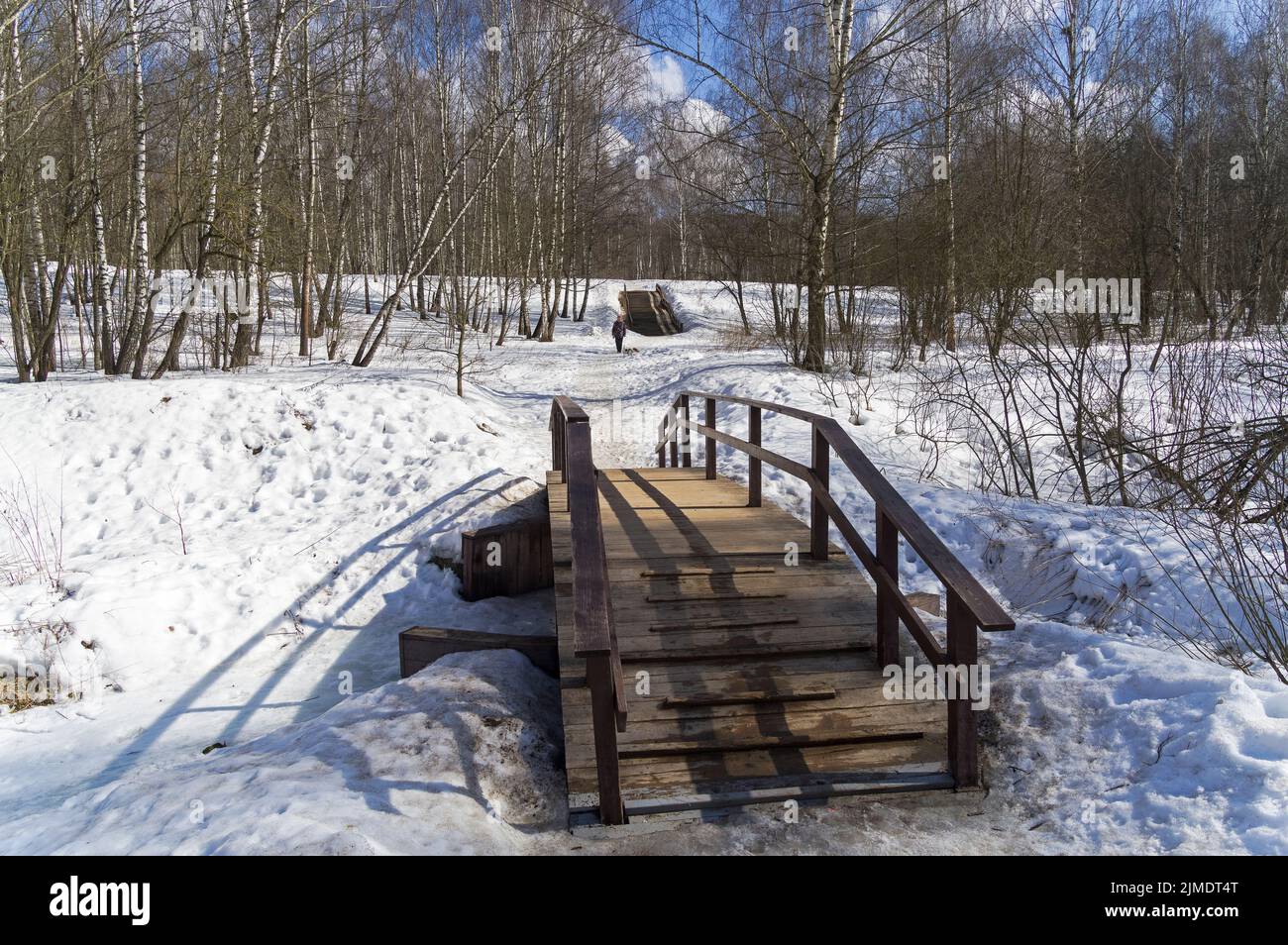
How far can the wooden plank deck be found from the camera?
3396 mm

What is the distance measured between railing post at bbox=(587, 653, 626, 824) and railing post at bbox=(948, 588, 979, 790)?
1374 millimetres

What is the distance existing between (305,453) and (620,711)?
7.28 m

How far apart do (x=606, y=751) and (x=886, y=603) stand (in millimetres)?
1780

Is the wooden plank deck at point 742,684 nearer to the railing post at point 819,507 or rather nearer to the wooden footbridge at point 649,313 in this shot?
the railing post at point 819,507

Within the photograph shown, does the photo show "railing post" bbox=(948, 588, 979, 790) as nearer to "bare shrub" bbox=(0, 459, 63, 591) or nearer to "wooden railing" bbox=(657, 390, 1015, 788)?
"wooden railing" bbox=(657, 390, 1015, 788)

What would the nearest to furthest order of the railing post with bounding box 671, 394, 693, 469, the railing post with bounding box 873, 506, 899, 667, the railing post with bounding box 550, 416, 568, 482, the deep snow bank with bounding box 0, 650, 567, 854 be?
the deep snow bank with bounding box 0, 650, 567, 854 → the railing post with bounding box 873, 506, 899, 667 → the railing post with bounding box 550, 416, 568, 482 → the railing post with bounding box 671, 394, 693, 469

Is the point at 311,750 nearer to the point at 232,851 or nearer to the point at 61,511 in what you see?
the point at 232,851

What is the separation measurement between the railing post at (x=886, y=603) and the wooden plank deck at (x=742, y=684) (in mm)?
100

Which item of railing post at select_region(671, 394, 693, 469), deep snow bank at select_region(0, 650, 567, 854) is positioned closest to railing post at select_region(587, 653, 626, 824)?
deep snow bank at select_region(0, 650, 567, 854)

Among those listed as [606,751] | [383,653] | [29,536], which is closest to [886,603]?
[606,751]

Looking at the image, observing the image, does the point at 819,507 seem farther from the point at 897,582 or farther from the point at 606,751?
the point at 606,751

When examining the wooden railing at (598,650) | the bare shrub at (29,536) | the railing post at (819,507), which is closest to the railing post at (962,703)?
the wooden railing at (598,650)

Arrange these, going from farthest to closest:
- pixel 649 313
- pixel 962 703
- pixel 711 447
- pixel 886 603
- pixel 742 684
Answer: pixel 649 313
pixel 711 447
pixel 886 603
pixel 742 684
pixel 962 703

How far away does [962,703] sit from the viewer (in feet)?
10.8
